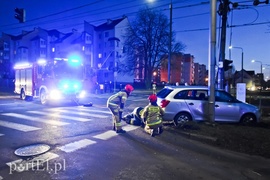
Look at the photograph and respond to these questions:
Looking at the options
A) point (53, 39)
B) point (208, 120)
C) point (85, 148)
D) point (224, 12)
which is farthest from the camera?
point (53, 39)

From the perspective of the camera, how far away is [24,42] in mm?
75312

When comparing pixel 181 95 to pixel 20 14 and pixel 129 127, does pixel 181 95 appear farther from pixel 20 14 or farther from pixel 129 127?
pixel 20 14

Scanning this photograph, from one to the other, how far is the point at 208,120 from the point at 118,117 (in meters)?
3.22

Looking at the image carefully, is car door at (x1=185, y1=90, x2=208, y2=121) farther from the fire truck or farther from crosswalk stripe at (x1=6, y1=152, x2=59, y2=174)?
the fire truck

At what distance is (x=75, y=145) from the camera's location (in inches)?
264

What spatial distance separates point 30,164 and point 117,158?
1.85m

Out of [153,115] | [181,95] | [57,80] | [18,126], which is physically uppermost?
[57,80]

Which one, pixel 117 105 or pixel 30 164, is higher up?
pixel 117 105

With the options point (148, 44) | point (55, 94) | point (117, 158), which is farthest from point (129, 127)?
point (148, 44)

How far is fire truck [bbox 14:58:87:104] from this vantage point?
16078 millimetres

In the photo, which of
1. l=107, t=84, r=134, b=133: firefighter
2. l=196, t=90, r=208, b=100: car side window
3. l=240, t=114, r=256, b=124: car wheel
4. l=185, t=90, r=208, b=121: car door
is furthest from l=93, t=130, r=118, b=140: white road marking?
l=240, t=114, r=256, b=124: car wheel

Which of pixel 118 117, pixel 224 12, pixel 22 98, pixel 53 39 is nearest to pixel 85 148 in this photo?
pixel 118 117

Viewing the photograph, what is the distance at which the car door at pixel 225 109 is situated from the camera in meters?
9.57

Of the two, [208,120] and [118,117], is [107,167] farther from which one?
[208,120]
